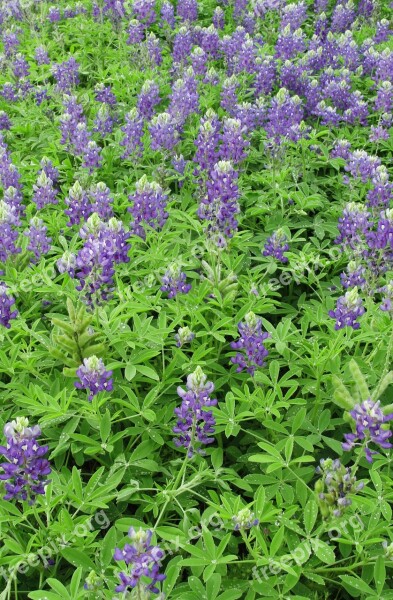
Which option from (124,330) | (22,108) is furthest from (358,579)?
(22,108)

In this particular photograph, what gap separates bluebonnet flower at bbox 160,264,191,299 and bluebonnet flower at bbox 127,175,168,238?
0.60 m

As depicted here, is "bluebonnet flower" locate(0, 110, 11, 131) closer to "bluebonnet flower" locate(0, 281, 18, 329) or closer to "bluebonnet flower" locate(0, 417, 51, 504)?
"bluebonnet flower" locate(0, 281, 18, 329)

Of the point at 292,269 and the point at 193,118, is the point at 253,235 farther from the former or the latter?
the point at 193,118

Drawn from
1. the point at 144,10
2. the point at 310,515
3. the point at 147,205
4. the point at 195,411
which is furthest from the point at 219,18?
the point at 310,515

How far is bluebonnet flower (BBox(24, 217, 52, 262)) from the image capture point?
3.87m

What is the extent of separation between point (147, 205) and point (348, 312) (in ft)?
4.49

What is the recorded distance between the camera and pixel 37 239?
12.8ft

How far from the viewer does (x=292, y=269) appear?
3.86 metres

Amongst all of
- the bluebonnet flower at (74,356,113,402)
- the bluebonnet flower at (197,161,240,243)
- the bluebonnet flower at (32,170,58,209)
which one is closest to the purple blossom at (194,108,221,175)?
the bluebonnet flower at (197,161,240,243)

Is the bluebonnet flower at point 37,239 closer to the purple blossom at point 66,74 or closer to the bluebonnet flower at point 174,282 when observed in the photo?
the bluebonnet flower at point 174,282

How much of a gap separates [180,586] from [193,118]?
12.9 ft

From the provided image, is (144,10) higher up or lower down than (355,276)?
higher up

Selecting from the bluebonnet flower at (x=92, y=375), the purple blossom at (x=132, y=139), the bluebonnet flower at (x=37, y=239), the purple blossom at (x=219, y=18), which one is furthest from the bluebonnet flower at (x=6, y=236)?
the purple blossom at (x=219, y=18)

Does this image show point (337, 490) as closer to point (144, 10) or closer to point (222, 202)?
point (222, 202)
